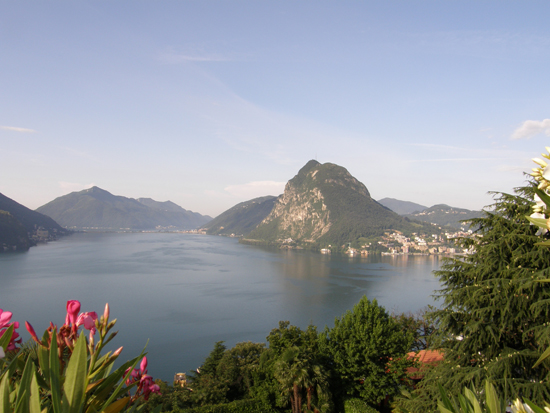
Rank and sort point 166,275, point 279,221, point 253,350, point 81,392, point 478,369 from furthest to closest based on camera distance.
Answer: point 279,221
point 166,275
point 253,350
point 478,369
point 81,392

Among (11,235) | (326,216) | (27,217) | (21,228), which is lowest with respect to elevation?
(11,235)

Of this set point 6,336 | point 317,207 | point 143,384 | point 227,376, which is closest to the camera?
point 6,336

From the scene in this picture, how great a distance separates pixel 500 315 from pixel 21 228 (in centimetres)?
9736

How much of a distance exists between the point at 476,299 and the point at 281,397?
658 cm

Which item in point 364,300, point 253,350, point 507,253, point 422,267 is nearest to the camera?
point 507,253

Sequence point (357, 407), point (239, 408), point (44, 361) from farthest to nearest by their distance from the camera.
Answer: point (239, 408) < point (357, 407) < point (44, 361)

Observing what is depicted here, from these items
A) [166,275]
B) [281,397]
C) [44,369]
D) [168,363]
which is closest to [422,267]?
[166,275]

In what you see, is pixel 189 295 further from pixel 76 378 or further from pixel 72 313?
pixel 76 378

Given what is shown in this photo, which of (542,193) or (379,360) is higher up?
(542,193)

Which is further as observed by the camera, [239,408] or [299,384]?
[239,408]

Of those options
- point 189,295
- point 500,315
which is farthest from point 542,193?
point 189,295

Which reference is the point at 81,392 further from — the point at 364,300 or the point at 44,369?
the point at 364,300

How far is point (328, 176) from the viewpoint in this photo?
15475 centimetres

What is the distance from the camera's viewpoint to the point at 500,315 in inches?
285
